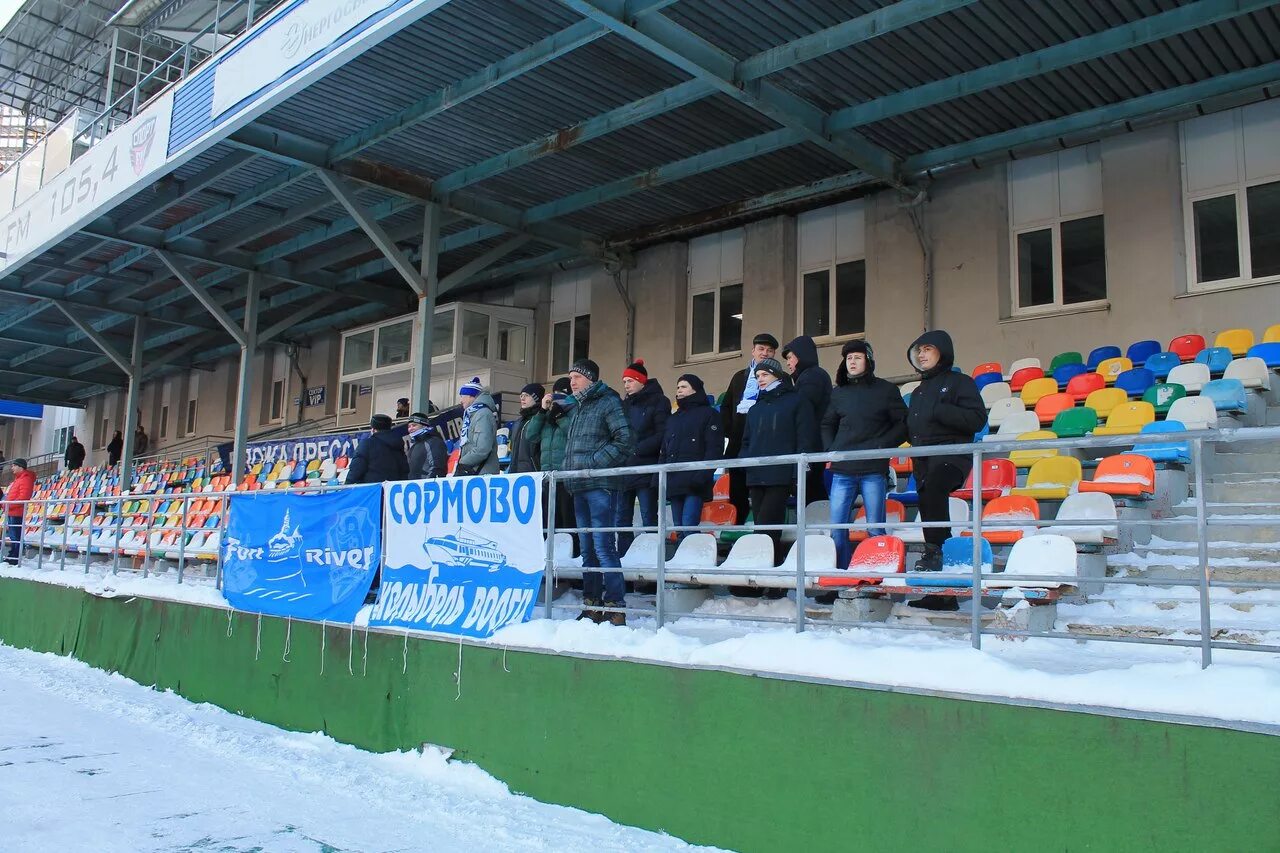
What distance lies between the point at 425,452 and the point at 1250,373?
731cm

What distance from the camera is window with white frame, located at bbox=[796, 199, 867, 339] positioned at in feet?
43.4

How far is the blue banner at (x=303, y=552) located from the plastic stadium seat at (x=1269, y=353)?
783 centimetres

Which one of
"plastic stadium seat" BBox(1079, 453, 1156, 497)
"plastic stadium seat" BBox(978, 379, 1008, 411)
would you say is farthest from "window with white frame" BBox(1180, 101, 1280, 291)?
"plastic stadium seat" BBox(1079, 453, 1156, 497)

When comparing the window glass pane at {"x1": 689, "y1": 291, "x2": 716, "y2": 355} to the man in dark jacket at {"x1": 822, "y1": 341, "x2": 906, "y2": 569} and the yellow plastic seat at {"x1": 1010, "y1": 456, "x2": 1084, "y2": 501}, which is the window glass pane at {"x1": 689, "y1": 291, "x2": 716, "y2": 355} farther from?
the man in dark jacket at {"x1": 822, "y1": 341, "x2": 906, "y2": 569}

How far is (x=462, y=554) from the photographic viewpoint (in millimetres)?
7152

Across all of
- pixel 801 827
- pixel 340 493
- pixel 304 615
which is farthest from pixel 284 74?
pixel 801 827

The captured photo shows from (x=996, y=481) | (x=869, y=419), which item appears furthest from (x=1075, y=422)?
(x=869, y=419)

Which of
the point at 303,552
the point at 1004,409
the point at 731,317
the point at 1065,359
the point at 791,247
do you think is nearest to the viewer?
the point at 303,552

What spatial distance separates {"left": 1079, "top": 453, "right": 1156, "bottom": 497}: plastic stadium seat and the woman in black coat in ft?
8.33

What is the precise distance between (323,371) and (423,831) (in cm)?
1886

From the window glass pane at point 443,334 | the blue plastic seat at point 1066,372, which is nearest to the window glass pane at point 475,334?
the window glass pane at point 443,334

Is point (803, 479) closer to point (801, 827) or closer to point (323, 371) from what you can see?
point (801, 827)

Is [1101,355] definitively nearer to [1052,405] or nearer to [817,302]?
[1052,405]

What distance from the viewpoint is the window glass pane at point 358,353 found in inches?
756
